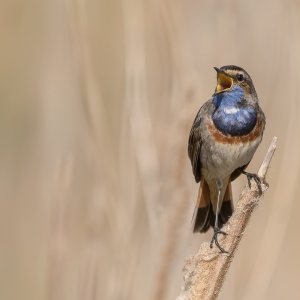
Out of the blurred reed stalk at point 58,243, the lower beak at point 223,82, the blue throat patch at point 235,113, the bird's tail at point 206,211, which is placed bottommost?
the blurred reed stalk at point 58,243

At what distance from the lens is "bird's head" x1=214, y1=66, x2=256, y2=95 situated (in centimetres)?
313

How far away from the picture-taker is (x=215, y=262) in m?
Answer: 2.49

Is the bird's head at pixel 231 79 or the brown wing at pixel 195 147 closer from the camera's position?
the bird's head at pixel 231 79

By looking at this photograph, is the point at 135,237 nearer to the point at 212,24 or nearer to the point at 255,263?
the point at 255,263

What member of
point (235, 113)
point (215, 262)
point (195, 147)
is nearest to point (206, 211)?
point (195, 147)

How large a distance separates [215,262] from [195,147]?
105 centimetres

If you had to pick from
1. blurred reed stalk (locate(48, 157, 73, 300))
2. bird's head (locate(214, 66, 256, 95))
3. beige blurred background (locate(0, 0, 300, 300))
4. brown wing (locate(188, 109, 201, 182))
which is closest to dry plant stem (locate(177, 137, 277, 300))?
beige blurred background (locate(0, 0, 300, 300))

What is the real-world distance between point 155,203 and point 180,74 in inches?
18.8

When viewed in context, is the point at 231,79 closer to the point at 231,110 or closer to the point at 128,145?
the point at 231,110

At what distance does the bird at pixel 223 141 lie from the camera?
324cm

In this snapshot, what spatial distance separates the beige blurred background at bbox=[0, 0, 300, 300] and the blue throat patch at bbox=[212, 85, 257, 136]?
0.27 feet

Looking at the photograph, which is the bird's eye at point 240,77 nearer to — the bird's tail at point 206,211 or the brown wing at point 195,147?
the brown wing at point 195,147

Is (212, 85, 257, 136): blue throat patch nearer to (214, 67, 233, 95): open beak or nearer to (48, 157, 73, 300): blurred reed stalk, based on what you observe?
(214, 67, 233, 95): open beak

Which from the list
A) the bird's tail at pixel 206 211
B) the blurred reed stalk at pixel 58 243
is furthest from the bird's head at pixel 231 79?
the blurred reed stalk at pixel 58 243
